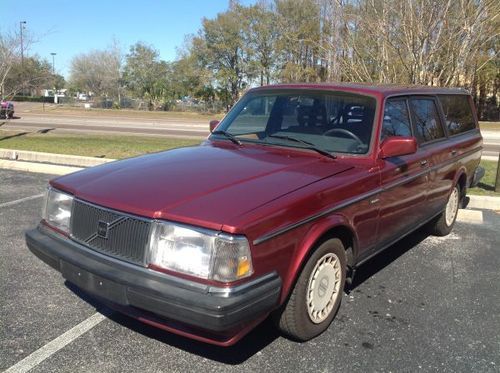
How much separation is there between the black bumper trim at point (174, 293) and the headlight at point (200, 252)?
0.23 feet

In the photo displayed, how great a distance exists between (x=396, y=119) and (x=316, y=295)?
1.91 metres

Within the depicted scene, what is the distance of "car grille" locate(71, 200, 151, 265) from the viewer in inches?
110

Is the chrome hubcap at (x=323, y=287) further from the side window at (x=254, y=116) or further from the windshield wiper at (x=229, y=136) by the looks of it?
the side window at (x=254, y=116)

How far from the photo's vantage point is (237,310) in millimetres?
2555

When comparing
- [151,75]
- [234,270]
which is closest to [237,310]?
[234,270]

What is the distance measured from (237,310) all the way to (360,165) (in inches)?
67.5

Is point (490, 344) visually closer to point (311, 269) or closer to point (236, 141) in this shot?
point (311, 269)

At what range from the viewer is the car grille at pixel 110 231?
2.81 meters

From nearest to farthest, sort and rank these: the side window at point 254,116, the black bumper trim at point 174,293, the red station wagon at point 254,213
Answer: the black bumper trim at point 174,293 → the red station wagon at point 254,213 → the side window at point 254,116

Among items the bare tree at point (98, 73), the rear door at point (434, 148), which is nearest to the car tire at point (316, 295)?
the rear door at point (434, 148)

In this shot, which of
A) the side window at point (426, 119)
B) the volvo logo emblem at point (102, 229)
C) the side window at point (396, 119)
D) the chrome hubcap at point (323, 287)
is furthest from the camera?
the side window at point (426, 119)

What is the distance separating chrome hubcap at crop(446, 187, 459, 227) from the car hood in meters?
2.63

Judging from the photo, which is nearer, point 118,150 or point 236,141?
point 236,141

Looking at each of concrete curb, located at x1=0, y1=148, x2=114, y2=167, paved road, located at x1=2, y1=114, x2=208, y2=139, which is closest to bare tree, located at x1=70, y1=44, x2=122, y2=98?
paved road, located at x1=2, y1=114, x2=208, y2=139
